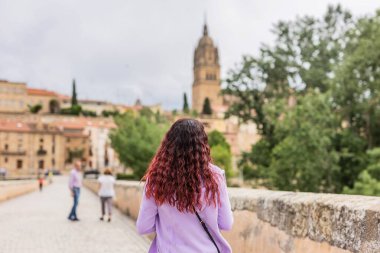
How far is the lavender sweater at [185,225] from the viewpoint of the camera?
10.6 feet

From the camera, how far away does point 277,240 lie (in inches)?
207

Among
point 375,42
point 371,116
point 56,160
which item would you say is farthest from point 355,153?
point 56,160

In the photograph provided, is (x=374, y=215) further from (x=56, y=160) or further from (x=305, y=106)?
(x=56, y=160)

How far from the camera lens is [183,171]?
334 centimetres

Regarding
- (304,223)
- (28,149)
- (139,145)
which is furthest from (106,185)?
(28,149)

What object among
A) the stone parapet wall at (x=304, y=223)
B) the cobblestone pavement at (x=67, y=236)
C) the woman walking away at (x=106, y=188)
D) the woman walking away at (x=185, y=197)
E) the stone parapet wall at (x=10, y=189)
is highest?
the woman walking away at (x=185, y=197)

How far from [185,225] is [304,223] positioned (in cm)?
177

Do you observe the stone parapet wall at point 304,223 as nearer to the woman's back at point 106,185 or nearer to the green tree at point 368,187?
the woman's back at point 106,185

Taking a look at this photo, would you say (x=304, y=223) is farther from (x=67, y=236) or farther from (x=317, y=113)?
(x=317, y=113)

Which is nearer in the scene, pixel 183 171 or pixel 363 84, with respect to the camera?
pixel 183 171

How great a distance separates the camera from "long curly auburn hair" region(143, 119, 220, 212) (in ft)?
10.7

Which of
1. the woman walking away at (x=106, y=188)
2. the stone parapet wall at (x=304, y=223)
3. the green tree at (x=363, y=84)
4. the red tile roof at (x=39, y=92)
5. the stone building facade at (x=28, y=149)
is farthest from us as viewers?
the red tile roof at (x=39, y=92)

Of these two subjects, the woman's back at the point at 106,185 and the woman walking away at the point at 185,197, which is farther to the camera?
the woman's back at the point at 106,185

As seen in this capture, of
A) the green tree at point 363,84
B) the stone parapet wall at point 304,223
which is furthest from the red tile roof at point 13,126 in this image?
the stone parapet wall at point 304,223
